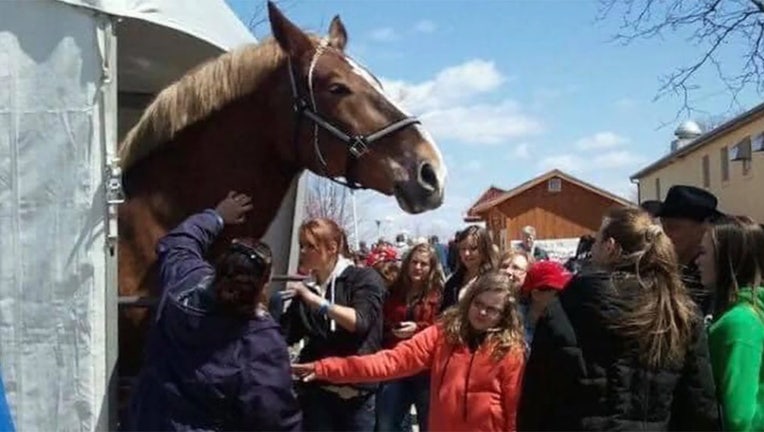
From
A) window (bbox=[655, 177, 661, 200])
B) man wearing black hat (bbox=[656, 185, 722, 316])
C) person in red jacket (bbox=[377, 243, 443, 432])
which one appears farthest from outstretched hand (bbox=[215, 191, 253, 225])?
window (bbox=[655, 177, 661, 200])

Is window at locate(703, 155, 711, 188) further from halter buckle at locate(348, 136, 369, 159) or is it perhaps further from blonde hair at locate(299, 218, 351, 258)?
halter buckle at locate(348, 136, 369, 159)

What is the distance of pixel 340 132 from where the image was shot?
13.7 feet

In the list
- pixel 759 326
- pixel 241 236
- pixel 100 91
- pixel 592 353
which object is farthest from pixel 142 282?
pixel 759 326

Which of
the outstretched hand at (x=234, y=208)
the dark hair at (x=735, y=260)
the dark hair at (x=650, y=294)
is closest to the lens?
the dark hair at (x=650, y=294)

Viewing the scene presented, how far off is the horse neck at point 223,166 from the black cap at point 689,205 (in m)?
1.66

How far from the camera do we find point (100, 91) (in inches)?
146

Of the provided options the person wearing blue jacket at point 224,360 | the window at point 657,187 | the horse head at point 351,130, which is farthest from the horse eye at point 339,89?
the window at point 657,187

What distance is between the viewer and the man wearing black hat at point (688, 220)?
4379 mm

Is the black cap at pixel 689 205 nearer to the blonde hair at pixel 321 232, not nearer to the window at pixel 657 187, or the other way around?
the blonde hair at pixel 321 232

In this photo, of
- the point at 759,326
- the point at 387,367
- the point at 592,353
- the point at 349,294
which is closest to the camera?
the point at 592,353

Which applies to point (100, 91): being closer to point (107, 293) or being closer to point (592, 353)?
point (107, 293)

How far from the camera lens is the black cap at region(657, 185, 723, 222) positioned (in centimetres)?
438

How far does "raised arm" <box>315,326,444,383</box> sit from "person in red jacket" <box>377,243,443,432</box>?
84.7 inches

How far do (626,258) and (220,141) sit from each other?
6.11 feet
